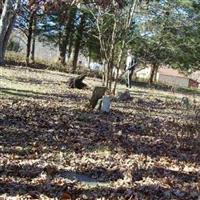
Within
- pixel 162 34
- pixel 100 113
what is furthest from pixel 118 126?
pixel 162 34

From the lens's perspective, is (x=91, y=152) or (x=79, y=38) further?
(x=79, y=38)

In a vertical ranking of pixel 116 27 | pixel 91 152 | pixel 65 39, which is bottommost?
pixel 91 152

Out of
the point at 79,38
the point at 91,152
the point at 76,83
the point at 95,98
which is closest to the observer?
the point at 91,152

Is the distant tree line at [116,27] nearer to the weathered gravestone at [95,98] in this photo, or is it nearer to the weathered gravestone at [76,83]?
the weathered gravestone at [76,83]

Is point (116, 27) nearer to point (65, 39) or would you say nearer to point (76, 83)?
point (76, 83)

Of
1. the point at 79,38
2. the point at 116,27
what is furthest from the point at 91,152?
the point at 79,38

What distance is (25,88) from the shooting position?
1678cm

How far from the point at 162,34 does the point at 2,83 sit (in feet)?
33.4

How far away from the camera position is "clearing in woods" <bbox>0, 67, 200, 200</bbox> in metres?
7.03

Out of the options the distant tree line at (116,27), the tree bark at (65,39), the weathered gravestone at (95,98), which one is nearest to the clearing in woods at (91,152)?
the weathered gravestone at (95,98)

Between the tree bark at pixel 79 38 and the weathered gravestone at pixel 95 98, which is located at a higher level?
the tree bark at pixel 79 38

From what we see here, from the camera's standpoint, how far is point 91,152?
9078mm

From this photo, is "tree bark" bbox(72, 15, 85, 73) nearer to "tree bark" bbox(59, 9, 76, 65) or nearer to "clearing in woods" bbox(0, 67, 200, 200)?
"tree bark" bbox(59, 9, 76, 65)

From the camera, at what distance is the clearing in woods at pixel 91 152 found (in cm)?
703
